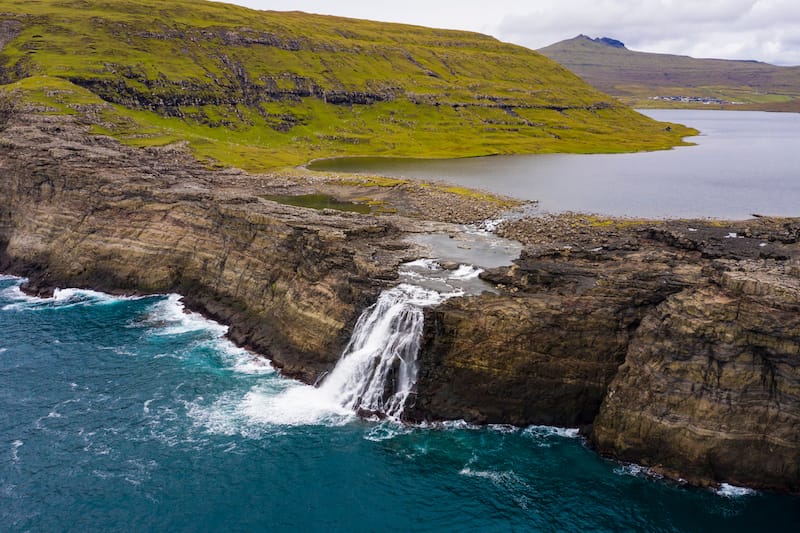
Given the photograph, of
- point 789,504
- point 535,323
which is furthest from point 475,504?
point 789,504

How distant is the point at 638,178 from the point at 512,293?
9947 centimetres

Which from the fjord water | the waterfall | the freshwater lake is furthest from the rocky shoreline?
the fjord water

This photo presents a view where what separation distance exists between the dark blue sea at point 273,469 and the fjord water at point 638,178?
66.8 meters

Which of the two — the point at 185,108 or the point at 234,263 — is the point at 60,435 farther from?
the point at 185,108

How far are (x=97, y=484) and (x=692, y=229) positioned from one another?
75.4m

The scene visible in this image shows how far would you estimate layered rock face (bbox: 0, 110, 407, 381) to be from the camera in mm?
64438

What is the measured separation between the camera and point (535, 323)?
5272cm

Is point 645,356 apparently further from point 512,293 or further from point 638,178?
point 638,178

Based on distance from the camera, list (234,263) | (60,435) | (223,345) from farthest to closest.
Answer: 1. (234,263)
2. (223,345)
3. (60,435)

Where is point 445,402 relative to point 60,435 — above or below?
above

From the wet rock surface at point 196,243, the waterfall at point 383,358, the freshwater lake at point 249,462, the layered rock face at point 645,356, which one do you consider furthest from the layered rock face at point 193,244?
the layered rock face at point 645,356

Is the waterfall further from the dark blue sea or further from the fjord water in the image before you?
the fjord water

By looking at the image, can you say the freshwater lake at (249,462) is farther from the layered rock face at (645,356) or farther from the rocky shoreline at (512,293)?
the rocky shoreline at (512,293)

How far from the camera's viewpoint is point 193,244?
8206 centimetres
